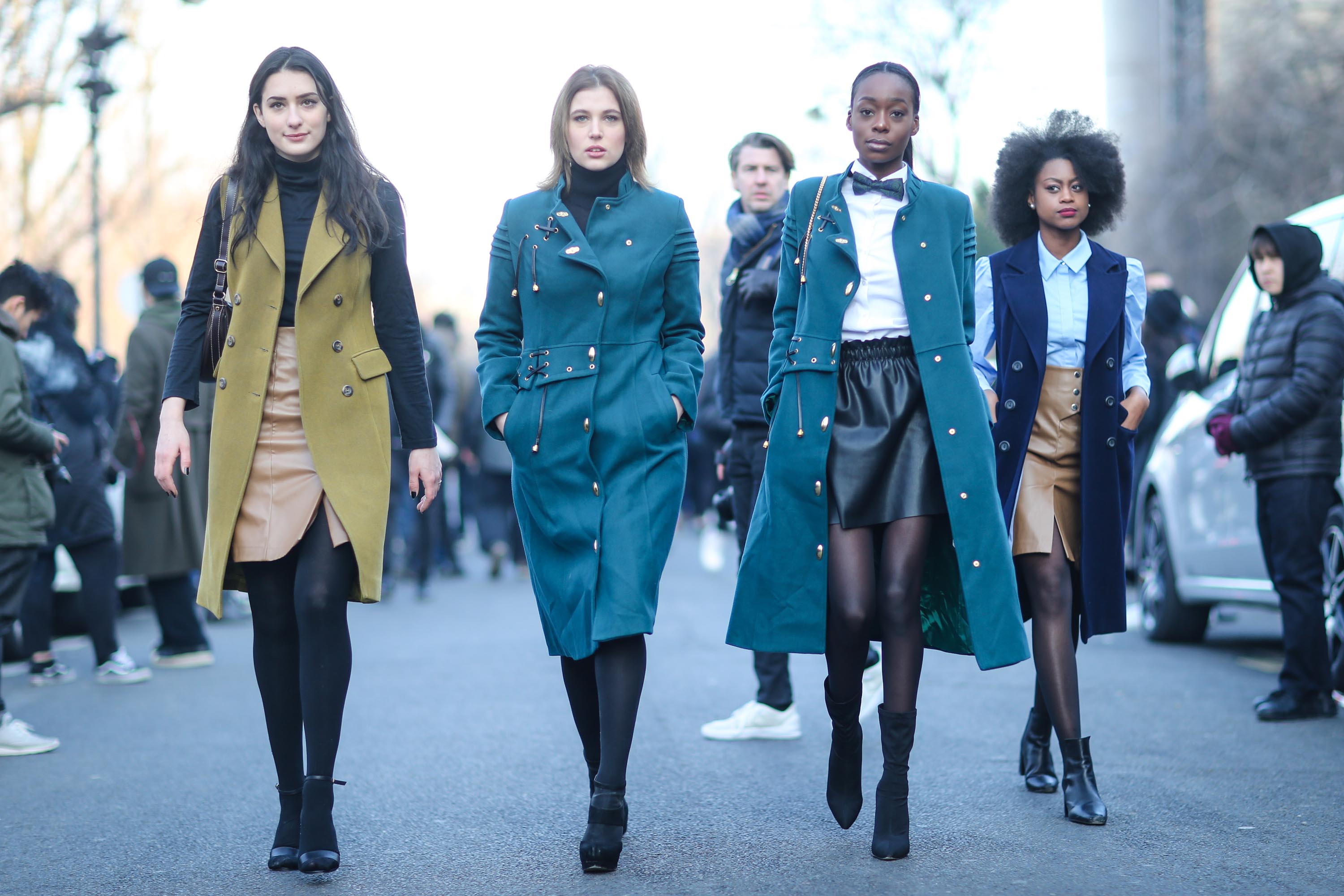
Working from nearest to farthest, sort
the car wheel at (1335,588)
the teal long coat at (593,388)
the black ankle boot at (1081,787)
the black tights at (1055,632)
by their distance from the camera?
the teal long coat at (593,388)
the black ankle boot at (1081,787)
the black tights at (1055,632)
the car wheel at (1335,588)

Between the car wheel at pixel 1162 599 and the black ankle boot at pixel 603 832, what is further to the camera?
the car wheel at pixel 1162 599

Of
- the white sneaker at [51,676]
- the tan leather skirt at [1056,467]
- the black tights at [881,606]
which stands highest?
the tan leather skirt at [1056,467]

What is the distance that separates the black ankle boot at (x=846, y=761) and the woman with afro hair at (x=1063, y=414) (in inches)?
29.2

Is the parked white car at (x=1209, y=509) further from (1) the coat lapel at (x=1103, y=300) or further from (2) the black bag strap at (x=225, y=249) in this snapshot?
(2) the black bag strap at (x=225, y=249)

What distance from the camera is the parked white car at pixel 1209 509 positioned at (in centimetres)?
752

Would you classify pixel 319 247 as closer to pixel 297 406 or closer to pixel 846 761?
pixel 297 406

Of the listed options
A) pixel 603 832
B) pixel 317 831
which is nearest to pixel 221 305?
pixel 317 831

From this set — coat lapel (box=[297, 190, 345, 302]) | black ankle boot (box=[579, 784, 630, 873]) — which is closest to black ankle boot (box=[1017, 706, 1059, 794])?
black ankle boot (box=[579, 784, 630, 873])

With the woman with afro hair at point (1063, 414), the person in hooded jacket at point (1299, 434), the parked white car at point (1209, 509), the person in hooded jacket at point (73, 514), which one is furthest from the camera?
the person in hooded jacket at point (73, 514)

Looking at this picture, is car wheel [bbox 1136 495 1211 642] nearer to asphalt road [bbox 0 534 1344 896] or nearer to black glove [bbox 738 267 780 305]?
asphalt road [bbox 0 534 1344 896]

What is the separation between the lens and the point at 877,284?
179 inches

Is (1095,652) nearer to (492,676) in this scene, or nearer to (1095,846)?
(492,676)

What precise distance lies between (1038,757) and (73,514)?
5449mm

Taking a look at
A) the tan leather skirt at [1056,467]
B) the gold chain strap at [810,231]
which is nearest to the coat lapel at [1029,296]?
the tan leather skirt at [1056,467]
